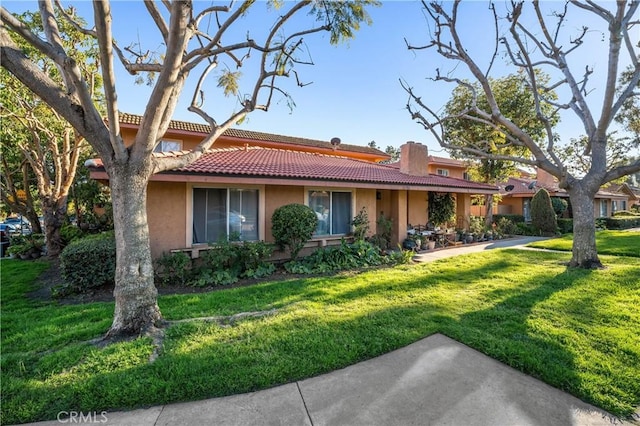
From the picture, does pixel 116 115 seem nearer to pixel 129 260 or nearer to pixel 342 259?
pixel 129 260

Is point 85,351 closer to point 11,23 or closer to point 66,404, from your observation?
point 66,404

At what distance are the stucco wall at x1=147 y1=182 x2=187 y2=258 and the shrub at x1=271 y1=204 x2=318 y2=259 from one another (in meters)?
2.56

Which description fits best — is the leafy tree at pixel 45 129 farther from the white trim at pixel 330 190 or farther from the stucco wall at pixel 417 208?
the stucco wall at pixel 417 208

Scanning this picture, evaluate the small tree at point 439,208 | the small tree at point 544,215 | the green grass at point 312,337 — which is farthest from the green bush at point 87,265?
the small tree at point 544,215

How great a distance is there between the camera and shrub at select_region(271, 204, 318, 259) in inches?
339

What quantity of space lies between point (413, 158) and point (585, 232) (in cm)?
757

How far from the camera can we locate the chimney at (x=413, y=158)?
14.6m

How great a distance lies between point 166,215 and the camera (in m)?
7.87

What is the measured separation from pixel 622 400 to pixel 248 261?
7244mm

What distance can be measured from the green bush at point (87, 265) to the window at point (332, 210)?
5.97 m

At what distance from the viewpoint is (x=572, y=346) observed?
156 inches

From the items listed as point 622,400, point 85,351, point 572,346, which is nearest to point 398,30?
point 572,346

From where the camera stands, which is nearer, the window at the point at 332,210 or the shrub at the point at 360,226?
the window at the point at 332,210

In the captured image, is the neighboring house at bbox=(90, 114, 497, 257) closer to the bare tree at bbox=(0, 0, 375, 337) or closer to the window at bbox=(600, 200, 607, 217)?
the bare tree at bbox=(0, 0, 375, 337)
